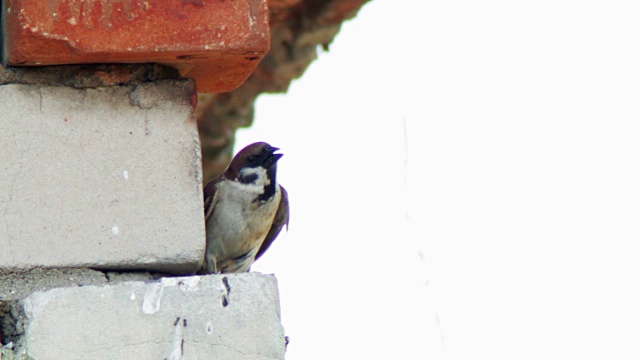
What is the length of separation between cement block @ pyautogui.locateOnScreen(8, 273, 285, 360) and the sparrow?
64 cm

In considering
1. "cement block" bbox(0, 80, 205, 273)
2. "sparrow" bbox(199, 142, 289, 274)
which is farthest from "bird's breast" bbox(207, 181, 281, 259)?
"cement block" bbox(0, 80, 205, 273)

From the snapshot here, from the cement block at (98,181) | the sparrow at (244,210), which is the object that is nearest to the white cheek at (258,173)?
the sparrow at (244,210)

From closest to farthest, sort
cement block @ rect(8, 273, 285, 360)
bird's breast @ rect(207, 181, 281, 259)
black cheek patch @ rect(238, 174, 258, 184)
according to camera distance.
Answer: cement block @ rect(8, 273, 285, 360) < bird's breast @ rect(207, 181, 281, 259) < black cheek patch @ rect(238, 174, 258, 184)

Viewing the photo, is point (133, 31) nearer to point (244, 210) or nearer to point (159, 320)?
point (159, 320)

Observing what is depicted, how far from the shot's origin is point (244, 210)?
9.48 feet

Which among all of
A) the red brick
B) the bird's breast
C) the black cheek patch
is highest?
the red brick

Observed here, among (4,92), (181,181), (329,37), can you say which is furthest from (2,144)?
(329,37)

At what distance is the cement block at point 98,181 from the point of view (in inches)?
74.0

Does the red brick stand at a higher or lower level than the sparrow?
higher

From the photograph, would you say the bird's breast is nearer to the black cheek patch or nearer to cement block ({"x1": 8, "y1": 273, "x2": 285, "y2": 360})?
the black cheek patch

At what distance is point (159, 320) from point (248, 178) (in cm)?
118

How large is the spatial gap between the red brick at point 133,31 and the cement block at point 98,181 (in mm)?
71

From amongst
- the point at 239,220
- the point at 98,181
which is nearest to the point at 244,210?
the point at 239,220

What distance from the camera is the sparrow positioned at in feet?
9.07
